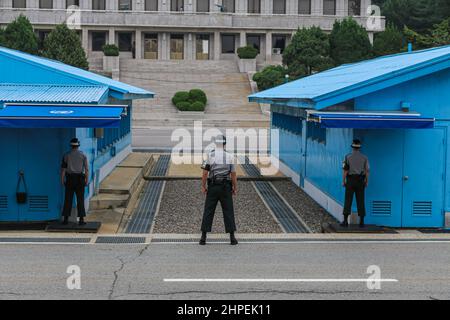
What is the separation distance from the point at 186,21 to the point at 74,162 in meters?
58.9

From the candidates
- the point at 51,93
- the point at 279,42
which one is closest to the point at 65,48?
the point at 279,42

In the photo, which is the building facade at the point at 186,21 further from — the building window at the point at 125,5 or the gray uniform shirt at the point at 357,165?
the gray uniform shirt at the point at 357,165

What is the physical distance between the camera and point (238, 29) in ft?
237

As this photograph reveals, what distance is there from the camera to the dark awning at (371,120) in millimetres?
13148

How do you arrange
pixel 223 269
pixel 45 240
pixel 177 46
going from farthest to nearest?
1. pixel 177 46
2. pixel 45 240
3. pixel 223 269

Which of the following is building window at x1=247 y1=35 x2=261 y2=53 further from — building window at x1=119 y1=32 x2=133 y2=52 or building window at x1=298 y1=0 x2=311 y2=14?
building window at x1=119 y1=32 x2=133 y2=52

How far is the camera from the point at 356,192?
13.7 meters

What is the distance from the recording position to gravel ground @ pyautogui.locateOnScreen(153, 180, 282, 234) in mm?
14602

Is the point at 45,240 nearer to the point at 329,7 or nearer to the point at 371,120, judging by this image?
the point at 371,120

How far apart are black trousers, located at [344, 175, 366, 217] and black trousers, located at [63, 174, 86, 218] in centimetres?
490

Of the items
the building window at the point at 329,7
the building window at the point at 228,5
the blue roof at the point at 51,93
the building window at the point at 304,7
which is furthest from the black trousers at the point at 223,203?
the building window at the point at 329,7

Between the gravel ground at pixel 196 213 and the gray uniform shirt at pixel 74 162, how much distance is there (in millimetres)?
1902

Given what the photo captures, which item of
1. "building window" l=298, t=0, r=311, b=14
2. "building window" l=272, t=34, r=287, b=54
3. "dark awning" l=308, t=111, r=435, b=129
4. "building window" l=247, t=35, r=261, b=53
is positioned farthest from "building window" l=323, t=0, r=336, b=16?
"dark awning" l=308, t=111, r=435, b=129

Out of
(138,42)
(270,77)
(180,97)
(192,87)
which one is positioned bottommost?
(180,97)
